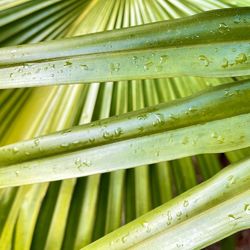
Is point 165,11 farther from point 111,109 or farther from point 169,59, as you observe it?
point 169,59

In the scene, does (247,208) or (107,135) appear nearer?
(247,208)

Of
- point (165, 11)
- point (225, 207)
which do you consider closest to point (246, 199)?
point (225, 207)

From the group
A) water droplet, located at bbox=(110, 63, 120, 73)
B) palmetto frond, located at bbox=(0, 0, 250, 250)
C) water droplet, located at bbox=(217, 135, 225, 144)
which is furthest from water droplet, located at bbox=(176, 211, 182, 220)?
water droplet, located at bbox=(110, 63, 120, 73)

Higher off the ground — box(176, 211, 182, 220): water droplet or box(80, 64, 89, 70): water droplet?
box(80, 64, 89, 70): water droplet

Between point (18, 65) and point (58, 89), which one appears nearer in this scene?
point (18, 65)

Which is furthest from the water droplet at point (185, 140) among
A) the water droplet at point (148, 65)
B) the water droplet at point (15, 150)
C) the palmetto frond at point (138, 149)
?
the water droplet at point (15, 150)

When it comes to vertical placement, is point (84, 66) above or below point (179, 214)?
above

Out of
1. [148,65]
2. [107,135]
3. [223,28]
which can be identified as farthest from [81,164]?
[223,28]

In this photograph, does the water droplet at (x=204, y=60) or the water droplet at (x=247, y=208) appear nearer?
the water droplet at (x=247, y=208)

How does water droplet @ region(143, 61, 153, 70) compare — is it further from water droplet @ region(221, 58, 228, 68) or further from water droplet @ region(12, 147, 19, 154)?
water droplet @ region(12, 147, 19, 154)

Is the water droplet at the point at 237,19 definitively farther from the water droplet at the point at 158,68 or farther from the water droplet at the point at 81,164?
the water droplet at the point at 81,164

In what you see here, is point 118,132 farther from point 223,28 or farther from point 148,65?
point 223,28
